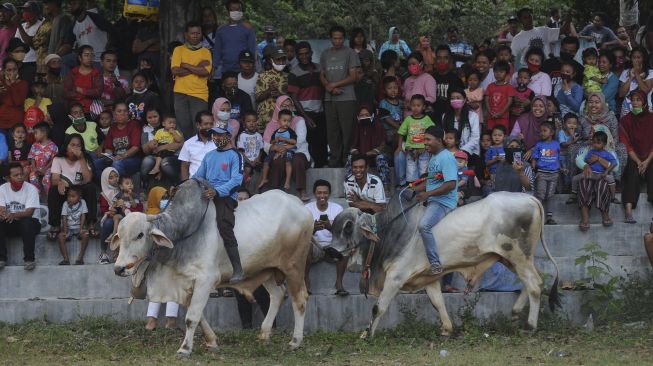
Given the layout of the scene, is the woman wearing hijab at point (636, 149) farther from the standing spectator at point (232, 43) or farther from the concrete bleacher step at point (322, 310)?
the standing spectator at point (232, 43)

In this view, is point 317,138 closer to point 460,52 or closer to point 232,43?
point 232,43

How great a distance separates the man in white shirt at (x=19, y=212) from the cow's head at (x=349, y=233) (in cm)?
438

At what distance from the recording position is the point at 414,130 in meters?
17.2

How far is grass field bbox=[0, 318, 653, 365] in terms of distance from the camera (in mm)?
12867

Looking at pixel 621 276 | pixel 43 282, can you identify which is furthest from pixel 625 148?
pixel 43 282

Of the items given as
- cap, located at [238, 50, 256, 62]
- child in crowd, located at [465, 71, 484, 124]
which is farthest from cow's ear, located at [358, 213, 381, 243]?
cap, located at [238, 50, 256, 62]

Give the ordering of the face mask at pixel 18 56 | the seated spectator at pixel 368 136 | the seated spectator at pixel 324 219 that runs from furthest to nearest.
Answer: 1. the face mask at pixel 18 56
2. the seated spectator at pixel 368 136
3. the seated spectator at pixel 324 219

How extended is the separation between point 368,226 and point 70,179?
4755 millimetres

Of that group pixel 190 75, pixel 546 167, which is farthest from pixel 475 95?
pixel 190 75

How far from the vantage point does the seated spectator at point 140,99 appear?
18297 mm

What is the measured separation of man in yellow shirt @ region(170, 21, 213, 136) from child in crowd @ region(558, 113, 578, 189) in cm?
513

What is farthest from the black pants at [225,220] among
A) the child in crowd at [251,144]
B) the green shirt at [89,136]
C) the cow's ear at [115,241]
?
the green shirt at [89,136]

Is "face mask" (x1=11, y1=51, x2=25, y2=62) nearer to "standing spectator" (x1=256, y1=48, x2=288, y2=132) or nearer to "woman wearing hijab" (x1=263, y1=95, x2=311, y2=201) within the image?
"standing spectator" (x1=256, y1=48, x2=288, y2=132)

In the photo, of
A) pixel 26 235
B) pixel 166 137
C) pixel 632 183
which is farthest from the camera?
pixel 166 137
